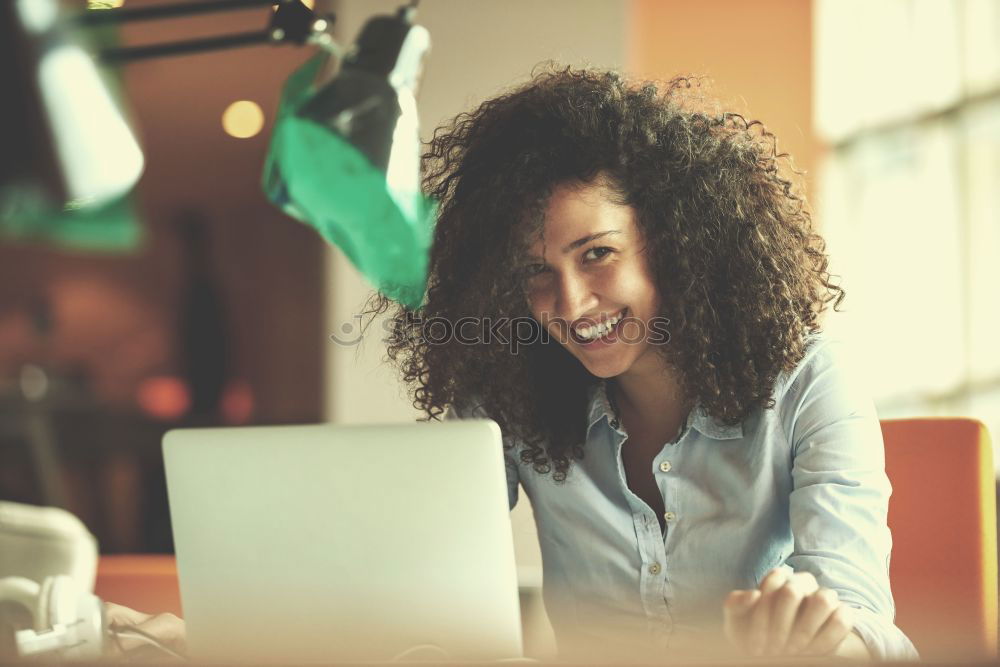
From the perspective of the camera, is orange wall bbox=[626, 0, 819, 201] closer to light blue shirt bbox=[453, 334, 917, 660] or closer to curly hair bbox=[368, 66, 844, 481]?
curly hair bbox=[368, 66, 844, 481]

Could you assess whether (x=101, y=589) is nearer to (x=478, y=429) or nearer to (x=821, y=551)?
(x=478, y=429)

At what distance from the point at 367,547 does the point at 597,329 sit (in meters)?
0.56

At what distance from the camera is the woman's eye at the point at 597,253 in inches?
55.4

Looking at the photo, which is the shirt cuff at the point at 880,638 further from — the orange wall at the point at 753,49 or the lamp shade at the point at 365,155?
the orange wall at the point at 753,49

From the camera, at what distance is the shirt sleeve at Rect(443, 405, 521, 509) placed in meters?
1.58

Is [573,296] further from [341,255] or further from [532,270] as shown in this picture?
[341,255]

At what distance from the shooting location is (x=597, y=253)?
142 centimetres

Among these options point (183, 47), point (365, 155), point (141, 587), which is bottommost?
point (141, 587)

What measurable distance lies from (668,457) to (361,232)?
72 centimetres

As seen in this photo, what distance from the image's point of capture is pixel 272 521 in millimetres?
988

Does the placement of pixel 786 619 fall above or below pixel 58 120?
below

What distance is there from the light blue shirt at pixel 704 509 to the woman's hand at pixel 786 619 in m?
0.27

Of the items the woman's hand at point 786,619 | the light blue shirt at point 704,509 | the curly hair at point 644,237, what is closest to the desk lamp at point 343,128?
the woman's hand at point 786,619

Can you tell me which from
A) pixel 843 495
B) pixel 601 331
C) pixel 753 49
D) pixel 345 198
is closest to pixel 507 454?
pixel 601 331
